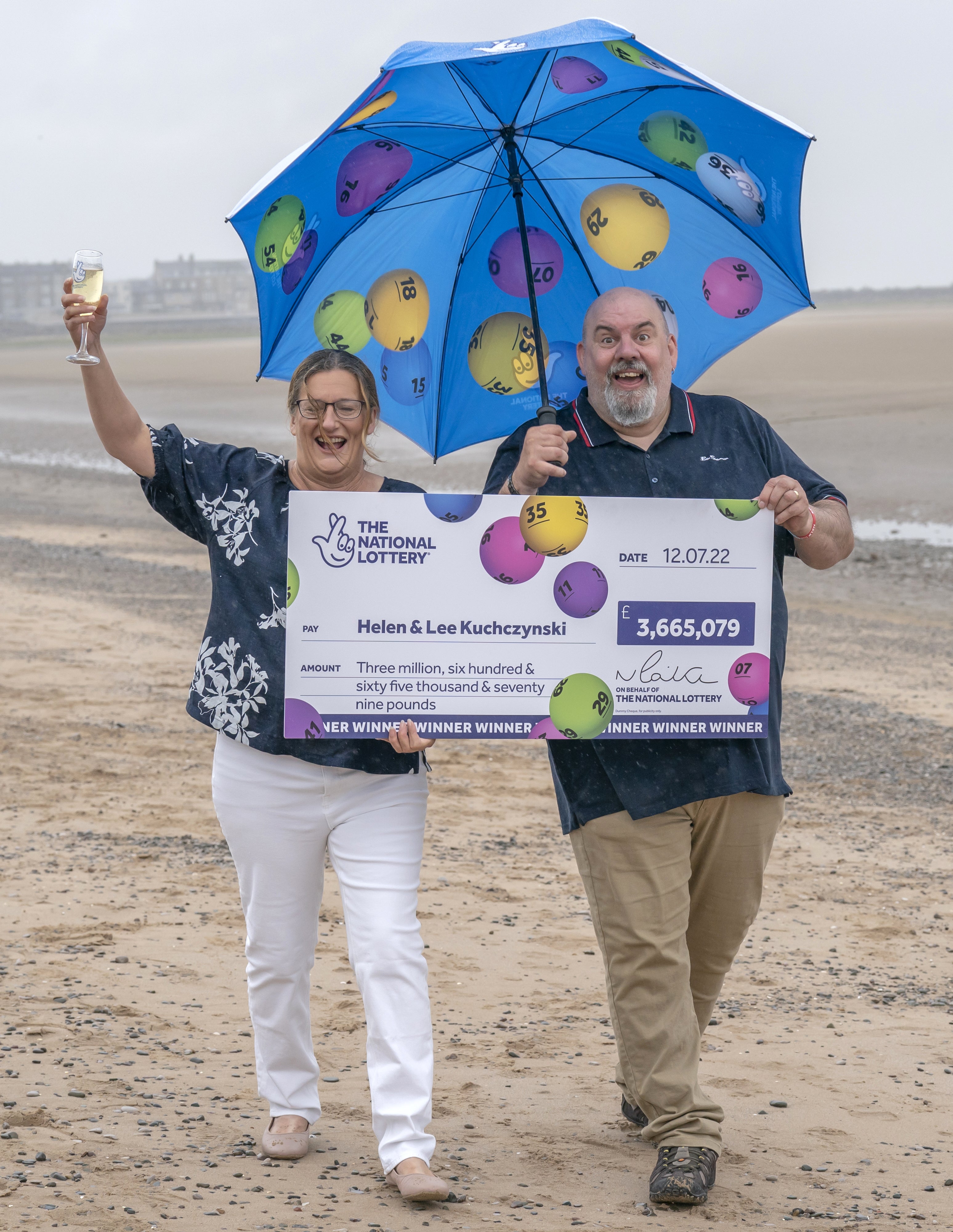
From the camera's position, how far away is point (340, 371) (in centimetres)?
368

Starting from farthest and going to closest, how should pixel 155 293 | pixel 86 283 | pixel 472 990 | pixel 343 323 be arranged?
pixel 155 293 < pixel 472 990 < pixel 343 323 < pixel 86 283

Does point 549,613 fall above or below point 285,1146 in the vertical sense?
above

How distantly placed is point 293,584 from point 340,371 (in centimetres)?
56

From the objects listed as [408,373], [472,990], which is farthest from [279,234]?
[472,990]

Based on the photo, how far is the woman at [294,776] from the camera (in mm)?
3596

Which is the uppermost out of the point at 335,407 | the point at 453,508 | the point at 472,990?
the point at 335,407

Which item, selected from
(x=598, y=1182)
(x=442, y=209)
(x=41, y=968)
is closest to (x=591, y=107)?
(x=442, y=209)

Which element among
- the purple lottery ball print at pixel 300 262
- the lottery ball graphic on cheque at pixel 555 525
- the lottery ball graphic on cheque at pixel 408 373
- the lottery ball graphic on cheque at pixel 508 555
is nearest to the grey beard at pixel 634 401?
the lottery ball graphic on cheque at pixel 555 525

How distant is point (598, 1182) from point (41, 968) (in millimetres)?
2353

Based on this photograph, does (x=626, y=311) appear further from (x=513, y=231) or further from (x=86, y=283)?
(x=86, y=283)

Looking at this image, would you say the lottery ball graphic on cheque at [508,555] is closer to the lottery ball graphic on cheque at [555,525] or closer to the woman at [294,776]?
the lottery ball graphic on cheque at [555,525]

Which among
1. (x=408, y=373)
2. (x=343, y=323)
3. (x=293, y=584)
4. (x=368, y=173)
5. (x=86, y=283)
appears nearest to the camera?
(x=86, y=283)

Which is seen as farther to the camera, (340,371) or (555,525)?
(555,525)

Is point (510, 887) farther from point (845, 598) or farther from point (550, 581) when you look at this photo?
point (845, 598)
